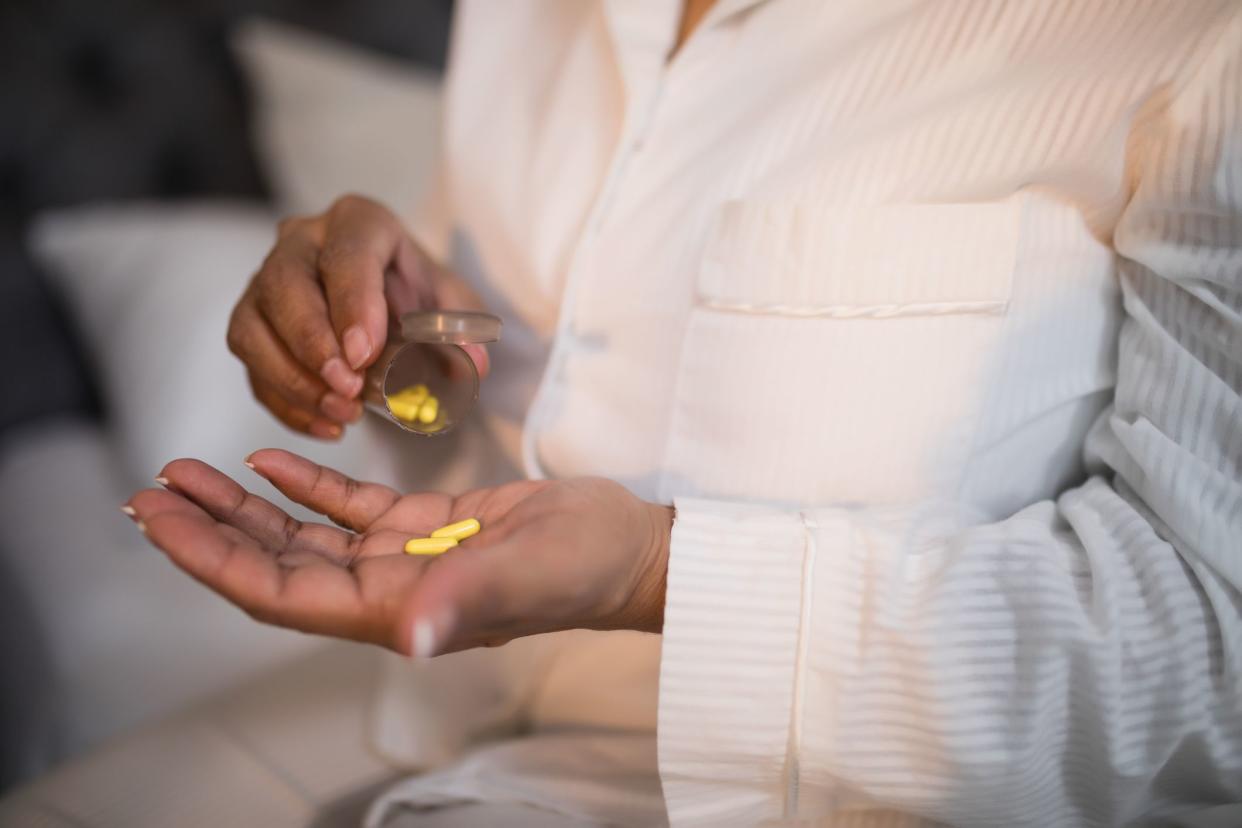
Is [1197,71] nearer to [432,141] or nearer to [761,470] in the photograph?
[761,470]

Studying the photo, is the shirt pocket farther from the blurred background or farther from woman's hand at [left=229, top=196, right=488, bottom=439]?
the blurred background

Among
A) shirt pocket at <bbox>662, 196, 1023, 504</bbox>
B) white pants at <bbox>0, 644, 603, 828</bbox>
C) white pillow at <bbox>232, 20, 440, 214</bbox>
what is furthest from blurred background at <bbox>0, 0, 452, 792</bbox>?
shirt pocket at <bbox>662, 196, 1023, 504</bbox>

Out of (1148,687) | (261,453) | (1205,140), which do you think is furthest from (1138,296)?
(261,453)

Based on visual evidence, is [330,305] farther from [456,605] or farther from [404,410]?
[456,605]

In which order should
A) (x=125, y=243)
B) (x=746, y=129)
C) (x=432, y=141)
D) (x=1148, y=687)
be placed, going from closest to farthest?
(x=1148, y=687)
(x=746, y=129)
(x=125, y=243)
(x=432, y=141)

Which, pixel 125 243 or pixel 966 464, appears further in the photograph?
pixel 125 243

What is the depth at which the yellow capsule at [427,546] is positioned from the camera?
326 millimetres

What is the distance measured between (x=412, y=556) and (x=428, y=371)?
0.15 m

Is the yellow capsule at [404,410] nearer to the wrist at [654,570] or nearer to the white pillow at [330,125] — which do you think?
the wrist at [654,570]

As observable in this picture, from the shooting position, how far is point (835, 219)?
16.5 inches

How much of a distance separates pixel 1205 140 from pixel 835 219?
0.15 metres

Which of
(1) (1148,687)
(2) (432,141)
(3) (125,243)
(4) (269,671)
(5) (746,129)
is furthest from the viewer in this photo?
(2) (432,141)

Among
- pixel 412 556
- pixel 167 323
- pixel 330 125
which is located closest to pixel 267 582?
pixel 412 556

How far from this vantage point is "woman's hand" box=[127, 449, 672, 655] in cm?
28
